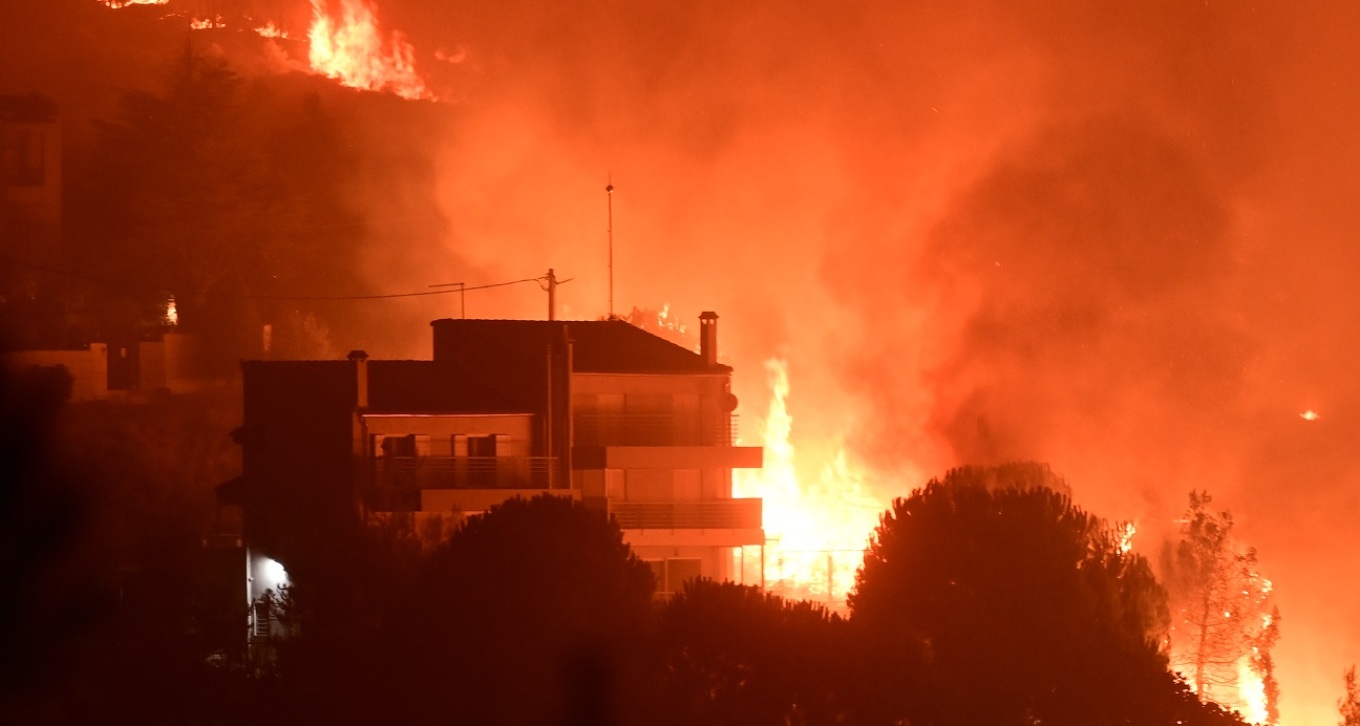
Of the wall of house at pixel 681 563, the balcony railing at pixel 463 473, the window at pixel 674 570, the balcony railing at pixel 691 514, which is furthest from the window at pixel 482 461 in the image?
the window at pixel 674 570

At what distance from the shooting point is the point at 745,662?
129ft

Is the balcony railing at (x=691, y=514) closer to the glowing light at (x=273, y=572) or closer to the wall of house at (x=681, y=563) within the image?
the wall of house at (x=681, y=563)

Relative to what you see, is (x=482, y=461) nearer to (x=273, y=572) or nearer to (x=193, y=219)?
(x=273, y=572)

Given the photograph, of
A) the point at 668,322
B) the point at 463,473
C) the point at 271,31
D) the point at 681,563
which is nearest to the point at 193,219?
the point at 668,322

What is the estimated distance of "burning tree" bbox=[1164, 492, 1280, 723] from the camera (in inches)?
2832

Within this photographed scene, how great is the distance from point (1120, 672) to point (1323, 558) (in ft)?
207

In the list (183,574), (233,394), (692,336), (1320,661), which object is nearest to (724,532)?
(183,574)

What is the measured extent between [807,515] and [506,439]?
2679cm

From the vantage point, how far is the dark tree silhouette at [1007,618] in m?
43.3

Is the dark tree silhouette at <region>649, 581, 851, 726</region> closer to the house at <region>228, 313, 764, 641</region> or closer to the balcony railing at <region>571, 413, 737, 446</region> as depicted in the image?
the house at <region>228, 313, 764, 641</region>

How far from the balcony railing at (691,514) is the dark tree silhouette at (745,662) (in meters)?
A: 13.1

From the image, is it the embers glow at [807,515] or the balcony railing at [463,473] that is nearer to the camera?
the balcony railing at [463,473]

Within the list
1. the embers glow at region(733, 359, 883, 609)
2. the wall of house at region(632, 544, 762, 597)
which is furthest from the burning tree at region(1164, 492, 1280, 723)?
the wall of house at region(632, 544, 762, 597)

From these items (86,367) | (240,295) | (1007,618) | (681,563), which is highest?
(240,295)
